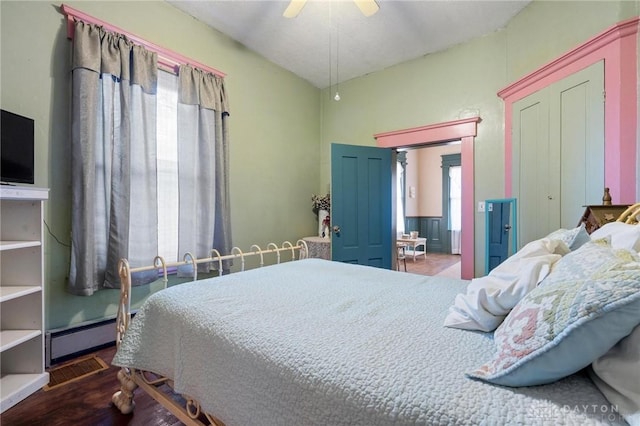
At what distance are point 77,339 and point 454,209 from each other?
7386 millimetres

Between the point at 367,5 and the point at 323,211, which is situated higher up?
the point at 367,5

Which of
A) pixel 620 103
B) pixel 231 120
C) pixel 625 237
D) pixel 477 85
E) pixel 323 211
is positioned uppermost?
pixel 477 85

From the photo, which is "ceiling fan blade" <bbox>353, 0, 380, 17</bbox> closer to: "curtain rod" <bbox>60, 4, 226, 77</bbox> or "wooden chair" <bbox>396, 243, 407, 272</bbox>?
"curtain rod" <bbox>60, 4, 226, 77</bbox>

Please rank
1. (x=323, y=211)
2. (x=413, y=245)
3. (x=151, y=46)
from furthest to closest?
(x=413, y=245)
(x=323, y=211)
(x=151, y=46)

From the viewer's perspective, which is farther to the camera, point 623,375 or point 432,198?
point 432,198

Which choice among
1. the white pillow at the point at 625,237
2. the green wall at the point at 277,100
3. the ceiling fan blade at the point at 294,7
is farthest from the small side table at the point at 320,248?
the white pillow at the point at 625,237

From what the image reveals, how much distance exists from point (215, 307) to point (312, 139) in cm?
339

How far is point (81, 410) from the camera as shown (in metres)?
1.53

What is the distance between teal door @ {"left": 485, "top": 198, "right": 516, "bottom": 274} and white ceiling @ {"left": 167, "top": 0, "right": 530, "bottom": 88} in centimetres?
183

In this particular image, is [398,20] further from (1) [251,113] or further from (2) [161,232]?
(2) [161,232]

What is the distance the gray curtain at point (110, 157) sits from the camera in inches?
78.0

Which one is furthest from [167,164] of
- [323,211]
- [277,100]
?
[323,211]

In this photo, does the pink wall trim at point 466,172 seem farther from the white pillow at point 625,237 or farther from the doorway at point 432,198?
the doorway at point 432,198

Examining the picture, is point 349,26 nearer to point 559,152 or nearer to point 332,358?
point 559,152
